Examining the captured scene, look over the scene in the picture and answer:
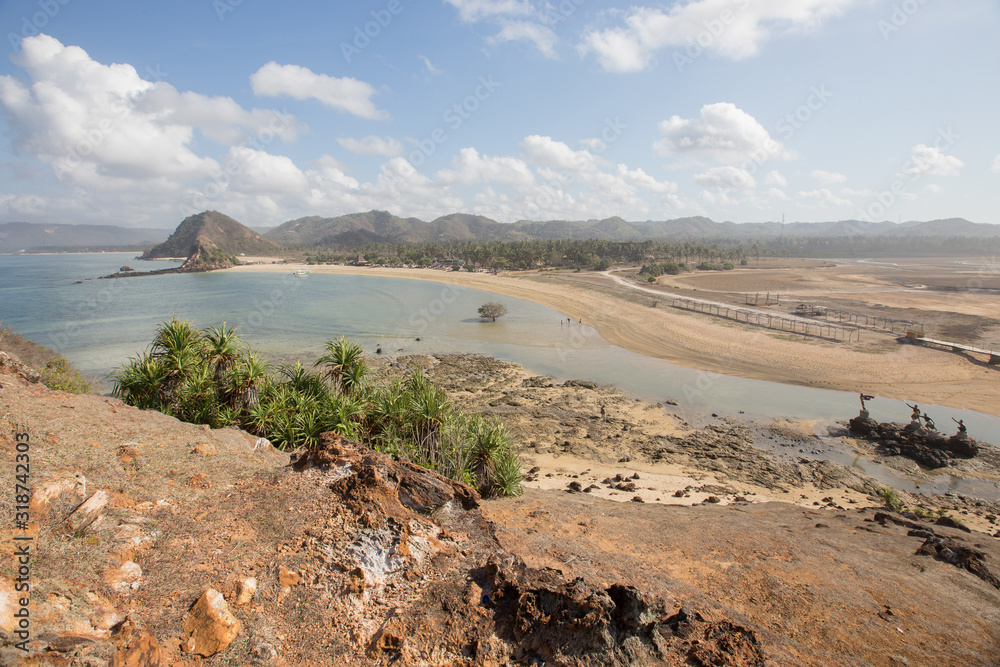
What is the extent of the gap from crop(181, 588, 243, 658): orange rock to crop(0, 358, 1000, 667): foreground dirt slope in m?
0.02

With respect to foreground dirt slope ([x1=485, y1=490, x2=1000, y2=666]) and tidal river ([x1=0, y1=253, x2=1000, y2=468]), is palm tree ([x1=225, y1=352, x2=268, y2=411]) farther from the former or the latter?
foreground dirt slope ([x1=485, y1=490, x2=1000, y2=666])

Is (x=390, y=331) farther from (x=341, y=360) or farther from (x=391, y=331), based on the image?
(x=341, y=360)

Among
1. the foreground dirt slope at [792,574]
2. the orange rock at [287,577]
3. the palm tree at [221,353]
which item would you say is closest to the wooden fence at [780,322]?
the foreground dirt slope at [792,574]

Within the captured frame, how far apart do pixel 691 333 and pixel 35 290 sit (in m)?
98.0

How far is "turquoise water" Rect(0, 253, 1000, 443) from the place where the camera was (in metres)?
25.2

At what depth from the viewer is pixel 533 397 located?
24656 mm

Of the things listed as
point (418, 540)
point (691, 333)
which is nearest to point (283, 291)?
point (691, 333)

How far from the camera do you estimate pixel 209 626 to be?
496 cm

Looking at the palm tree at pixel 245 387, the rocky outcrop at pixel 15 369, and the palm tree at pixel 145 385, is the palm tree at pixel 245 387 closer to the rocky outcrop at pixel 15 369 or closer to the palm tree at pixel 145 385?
the palm tree at pixel 145 385

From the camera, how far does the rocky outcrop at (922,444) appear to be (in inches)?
717

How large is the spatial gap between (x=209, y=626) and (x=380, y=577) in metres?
2.03

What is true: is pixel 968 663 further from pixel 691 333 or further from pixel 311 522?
pixel 691 333

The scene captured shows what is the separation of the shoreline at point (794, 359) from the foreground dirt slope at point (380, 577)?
72.8 ft

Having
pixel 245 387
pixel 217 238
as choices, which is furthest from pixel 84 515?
pixel 217 238
